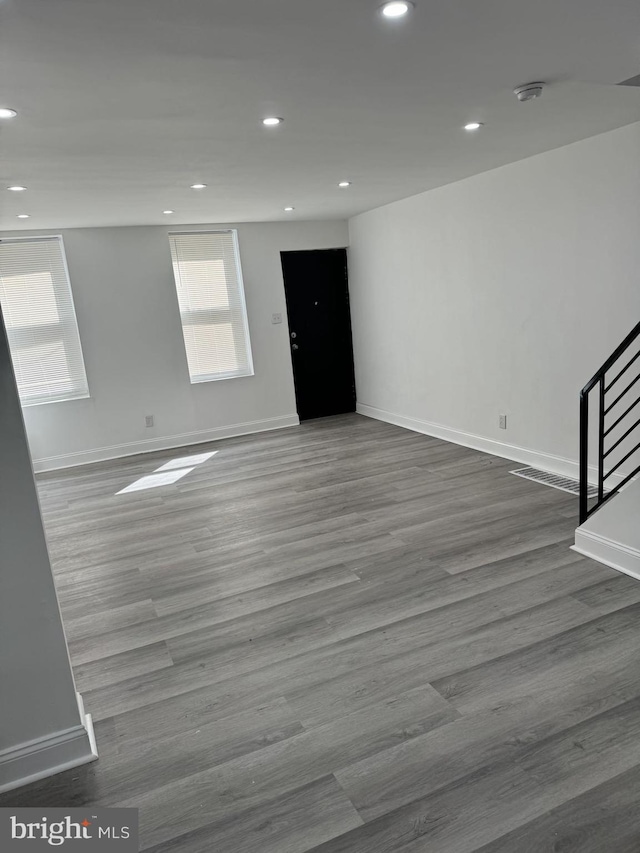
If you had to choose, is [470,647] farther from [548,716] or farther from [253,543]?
[253,543]

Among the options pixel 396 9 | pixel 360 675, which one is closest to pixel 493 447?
pixel 360 675

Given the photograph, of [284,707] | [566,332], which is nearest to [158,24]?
[284,707]

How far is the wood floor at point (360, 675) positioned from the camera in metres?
1.74

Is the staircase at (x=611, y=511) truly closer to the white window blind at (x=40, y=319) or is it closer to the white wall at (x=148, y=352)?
the white wall at (x=148, y=352)

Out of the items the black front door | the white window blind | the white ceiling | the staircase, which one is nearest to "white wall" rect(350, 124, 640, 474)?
the white ceiling

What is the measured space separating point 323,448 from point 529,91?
3.87m

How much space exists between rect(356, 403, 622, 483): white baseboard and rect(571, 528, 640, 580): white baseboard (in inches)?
38.5

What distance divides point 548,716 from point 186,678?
1.46 meters

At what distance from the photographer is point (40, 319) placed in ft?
19.1

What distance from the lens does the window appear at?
20.8 feet

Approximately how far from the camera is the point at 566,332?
13.7 feet

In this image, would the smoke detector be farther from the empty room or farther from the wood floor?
the wood floor

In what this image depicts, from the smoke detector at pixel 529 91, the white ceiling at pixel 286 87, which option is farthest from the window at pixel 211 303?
the smoke detector at pixel 529 91

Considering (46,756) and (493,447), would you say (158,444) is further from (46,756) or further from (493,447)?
(46,756)
